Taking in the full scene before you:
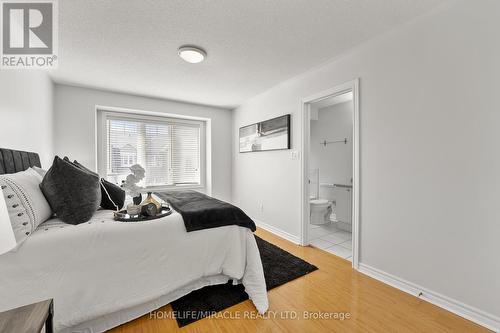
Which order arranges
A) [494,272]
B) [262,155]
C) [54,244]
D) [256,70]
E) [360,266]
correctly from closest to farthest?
1. [54,244]
2. [494,272]
3. [360,266]
4. [256,70]
5. [262,155]

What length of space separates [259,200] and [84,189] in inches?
111

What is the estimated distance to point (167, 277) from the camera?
1.63 metres

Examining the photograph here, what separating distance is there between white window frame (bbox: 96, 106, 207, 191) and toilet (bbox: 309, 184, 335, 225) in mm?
2230

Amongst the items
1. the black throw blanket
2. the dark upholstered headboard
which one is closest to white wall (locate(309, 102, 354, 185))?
the black throw blanket

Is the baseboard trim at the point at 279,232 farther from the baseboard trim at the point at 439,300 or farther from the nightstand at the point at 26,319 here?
the nightstand at the point at 26,319

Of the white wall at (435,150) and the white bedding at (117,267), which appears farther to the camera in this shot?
the white wall at (435,150)

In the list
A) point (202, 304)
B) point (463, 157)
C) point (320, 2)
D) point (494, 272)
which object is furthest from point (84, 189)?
point (494, 272)

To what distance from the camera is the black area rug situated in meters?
1.66

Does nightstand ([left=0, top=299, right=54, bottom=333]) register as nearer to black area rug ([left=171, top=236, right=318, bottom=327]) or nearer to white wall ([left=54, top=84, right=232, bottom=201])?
black area rug ([left=171, top=236, right=318, bottom=327])

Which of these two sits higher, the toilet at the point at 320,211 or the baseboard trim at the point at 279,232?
the toilet at the point at 320,211

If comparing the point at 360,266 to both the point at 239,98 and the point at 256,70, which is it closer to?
the point at 256,70

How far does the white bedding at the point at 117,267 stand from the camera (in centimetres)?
123

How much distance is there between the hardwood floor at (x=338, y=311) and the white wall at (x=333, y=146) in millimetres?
2278

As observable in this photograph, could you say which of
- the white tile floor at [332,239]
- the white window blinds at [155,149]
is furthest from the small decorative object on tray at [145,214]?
the white window blinds at [155,149]
